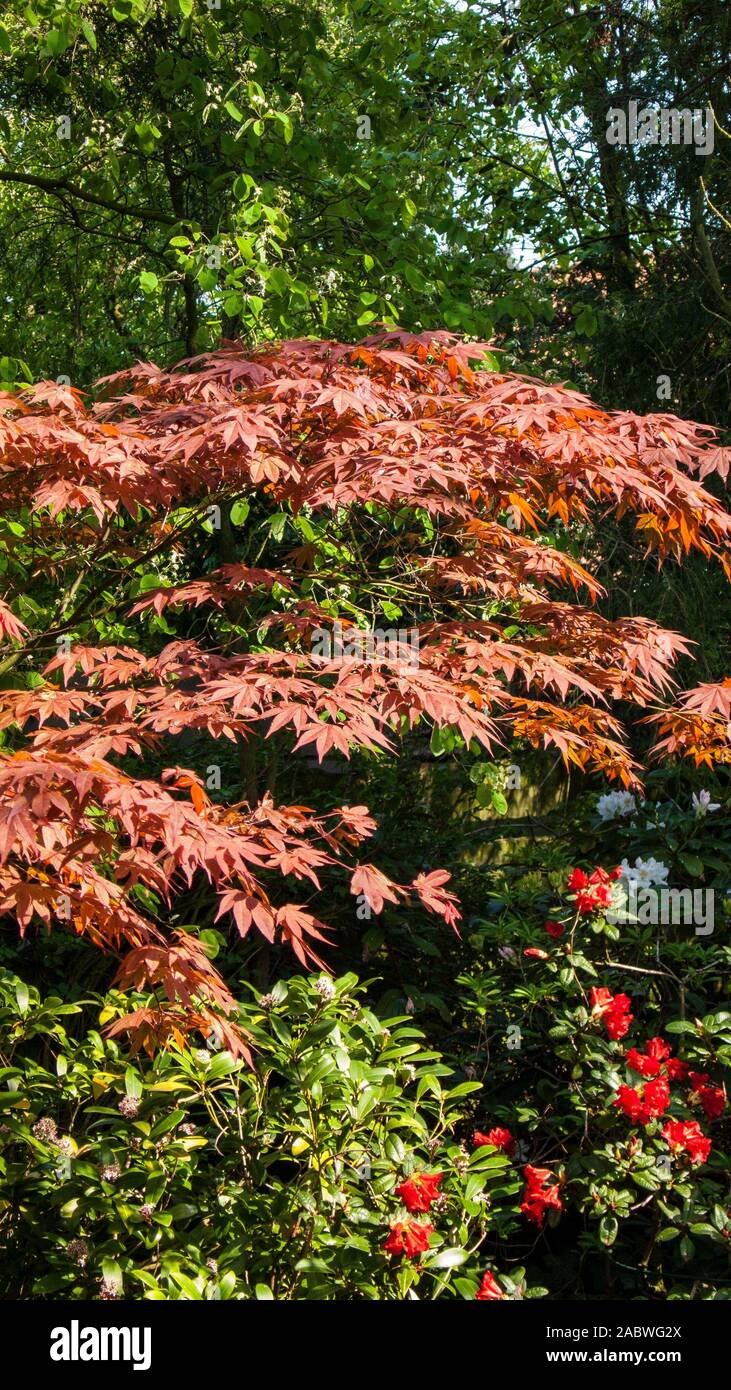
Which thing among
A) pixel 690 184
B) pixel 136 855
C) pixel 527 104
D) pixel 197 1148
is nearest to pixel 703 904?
pixel 197 1148

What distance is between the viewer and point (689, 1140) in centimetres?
281

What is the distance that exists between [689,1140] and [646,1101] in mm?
132

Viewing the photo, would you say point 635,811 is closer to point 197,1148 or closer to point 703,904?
point 703,904

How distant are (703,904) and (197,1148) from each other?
1799mm

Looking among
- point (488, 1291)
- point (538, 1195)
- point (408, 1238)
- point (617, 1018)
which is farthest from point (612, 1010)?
point (408, 1238)

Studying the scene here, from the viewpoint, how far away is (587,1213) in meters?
3.11

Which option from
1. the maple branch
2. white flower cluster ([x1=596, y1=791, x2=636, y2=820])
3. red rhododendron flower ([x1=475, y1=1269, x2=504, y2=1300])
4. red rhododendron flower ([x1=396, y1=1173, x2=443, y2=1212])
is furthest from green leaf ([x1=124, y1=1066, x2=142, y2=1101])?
the maple branch

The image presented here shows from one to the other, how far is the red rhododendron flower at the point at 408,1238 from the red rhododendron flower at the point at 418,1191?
0.14 ft

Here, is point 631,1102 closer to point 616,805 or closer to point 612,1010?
point 612,1010

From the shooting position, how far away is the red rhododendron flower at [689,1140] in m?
2.81

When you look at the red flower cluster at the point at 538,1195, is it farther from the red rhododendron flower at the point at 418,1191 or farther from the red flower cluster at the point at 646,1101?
the red rhododendron flower at the point at 418,1191

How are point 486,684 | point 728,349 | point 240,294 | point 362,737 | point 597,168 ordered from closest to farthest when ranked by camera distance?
point 362,737, point 486,684, point 240,294, point 728,349, point 597,168

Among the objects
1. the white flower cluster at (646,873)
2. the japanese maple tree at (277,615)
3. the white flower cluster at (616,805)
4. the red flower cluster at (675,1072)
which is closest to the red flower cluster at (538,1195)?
the red flower cluster at (675,1072)

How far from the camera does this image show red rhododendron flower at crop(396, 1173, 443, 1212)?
2.34 meters
